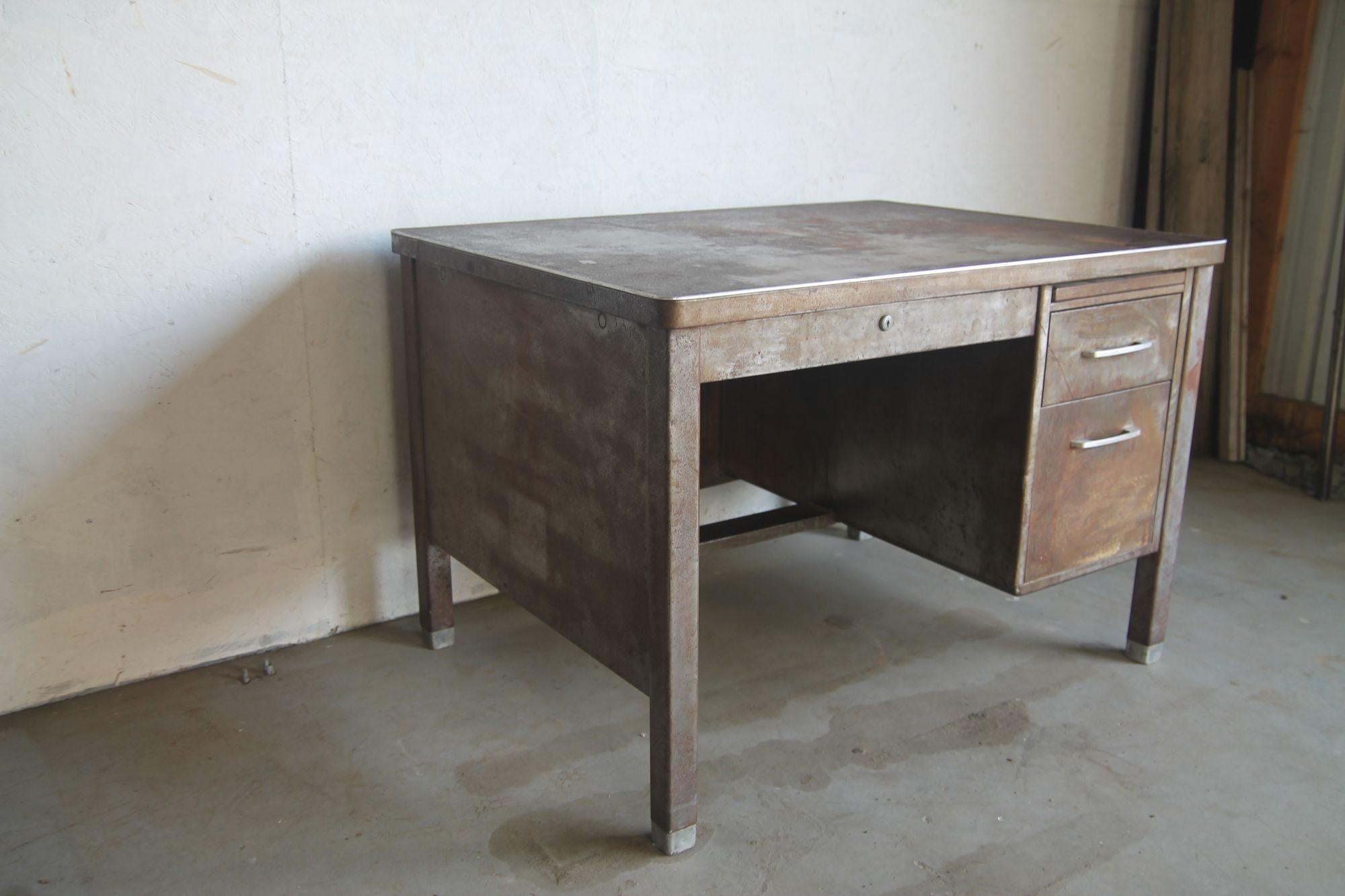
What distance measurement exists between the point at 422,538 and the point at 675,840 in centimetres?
86

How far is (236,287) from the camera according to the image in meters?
2.00

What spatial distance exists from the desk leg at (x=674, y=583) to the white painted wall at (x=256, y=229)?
3.02 feet

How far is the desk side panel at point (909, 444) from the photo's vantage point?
196 cm

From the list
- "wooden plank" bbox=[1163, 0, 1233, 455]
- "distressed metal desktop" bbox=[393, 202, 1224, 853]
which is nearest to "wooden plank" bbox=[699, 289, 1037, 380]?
"distressed metal desktop" bbox=[393, 202, 1224, 853]

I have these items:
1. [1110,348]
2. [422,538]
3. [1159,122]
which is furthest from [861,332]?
[1159,122]

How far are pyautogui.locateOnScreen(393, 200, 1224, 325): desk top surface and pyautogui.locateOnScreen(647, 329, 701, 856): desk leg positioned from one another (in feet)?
0.28

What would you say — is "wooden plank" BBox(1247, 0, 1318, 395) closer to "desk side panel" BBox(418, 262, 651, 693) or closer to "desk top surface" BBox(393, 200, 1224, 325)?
"desk top surface" BBox(393, 200, 1224, 325)

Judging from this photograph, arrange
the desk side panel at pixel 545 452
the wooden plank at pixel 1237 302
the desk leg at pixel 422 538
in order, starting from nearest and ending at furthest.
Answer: the desk side panel at pixel 545 452 < the desk leg at pixel 422 538 < the wooden plank at pixel 1237 302

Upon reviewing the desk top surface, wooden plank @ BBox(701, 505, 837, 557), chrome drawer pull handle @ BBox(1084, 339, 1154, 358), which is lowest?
wooden plank @ BBox(701, 505, 837, 557)

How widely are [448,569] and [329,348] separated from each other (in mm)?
487

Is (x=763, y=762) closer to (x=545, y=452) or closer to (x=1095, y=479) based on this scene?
(x=545, y=452)

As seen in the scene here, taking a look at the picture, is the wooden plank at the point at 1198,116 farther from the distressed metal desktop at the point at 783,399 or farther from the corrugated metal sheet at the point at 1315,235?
the distressed metal desktop at the point at 783,399

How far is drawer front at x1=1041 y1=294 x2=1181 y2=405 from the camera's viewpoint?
1.84 m

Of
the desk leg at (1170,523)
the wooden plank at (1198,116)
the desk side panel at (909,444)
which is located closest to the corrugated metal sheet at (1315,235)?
the wooden plank at (1198,116)
